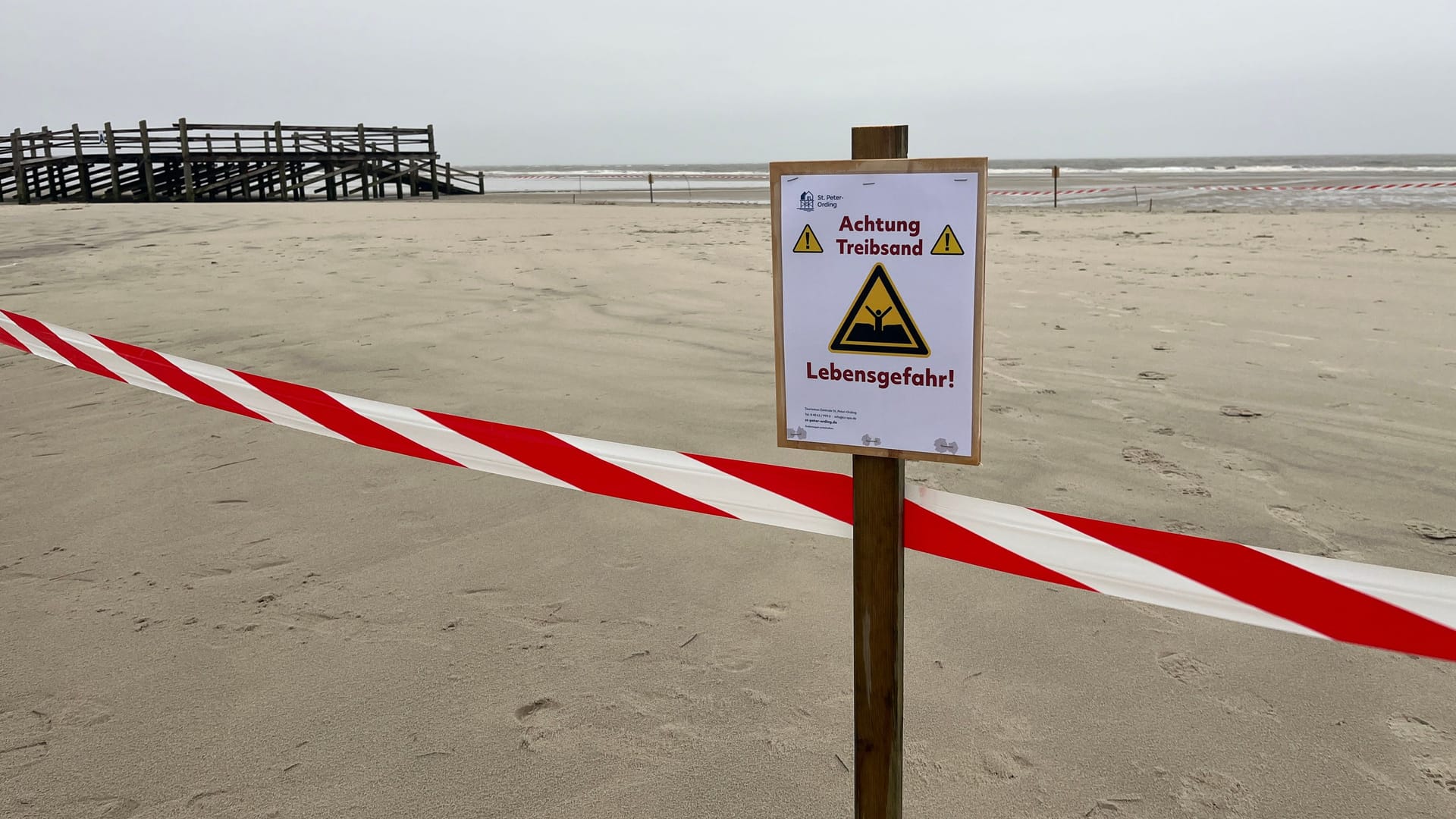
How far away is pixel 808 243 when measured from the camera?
157 centimetres

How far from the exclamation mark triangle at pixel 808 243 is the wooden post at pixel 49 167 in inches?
Answer: 1379

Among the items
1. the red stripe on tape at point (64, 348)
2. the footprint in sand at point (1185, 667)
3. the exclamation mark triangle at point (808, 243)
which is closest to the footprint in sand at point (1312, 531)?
the footprint in sand at point (1185, 667)

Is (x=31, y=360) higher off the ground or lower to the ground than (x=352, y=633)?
higher

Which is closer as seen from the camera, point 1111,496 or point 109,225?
point 1111,496

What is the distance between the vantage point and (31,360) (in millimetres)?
6246

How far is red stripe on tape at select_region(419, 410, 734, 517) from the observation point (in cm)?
217

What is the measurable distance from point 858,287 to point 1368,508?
3099 millimetres

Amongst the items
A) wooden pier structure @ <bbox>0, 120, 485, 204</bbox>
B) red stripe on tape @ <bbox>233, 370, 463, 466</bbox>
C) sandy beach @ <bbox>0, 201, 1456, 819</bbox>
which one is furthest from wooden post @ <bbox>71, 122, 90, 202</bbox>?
red stripe on tape @ <bbox>233, 370, 463, 466</bbox>

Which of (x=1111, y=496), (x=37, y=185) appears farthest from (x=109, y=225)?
(x=37, y=185)

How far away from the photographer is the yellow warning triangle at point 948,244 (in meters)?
1.46

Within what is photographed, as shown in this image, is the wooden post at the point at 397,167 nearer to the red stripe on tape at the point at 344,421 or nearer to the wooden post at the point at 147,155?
the wooden post at the point at 147,155

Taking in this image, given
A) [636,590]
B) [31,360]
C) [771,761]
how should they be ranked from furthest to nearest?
→ 1. [31,360]
2. [636,590]
3. [771,761]

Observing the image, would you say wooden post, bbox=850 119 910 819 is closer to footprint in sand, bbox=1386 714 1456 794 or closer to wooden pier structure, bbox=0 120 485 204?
footprint in sand, bbox=1386 714 1456 794

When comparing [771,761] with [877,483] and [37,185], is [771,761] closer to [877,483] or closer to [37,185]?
[877,483]
